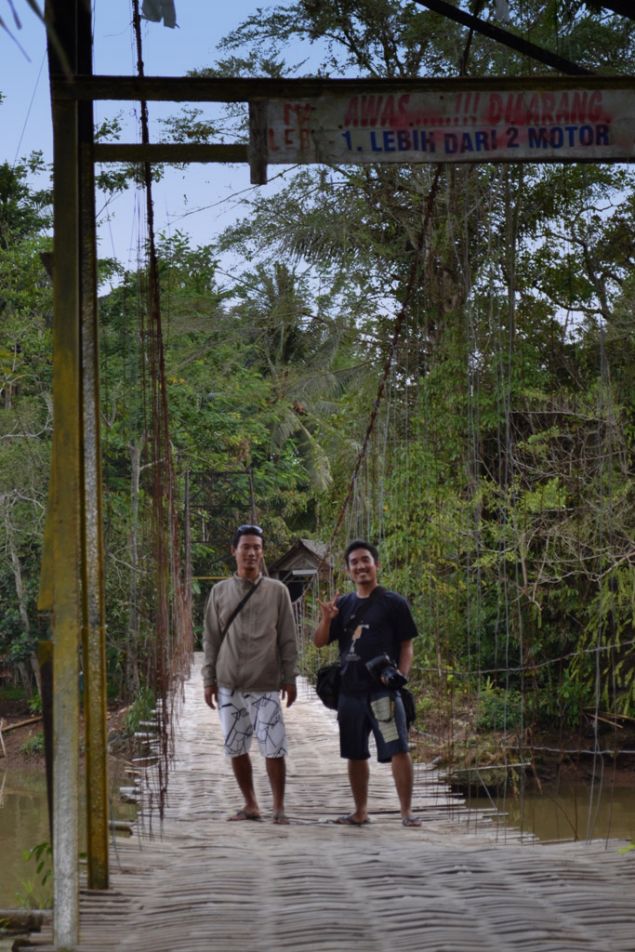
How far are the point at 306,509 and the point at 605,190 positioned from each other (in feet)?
44.8

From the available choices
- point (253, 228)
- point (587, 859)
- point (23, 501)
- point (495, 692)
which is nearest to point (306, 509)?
point (23, 501)

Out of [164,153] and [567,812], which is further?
[567,812]

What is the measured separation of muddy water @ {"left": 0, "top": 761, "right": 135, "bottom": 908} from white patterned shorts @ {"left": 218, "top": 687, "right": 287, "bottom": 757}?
4066 millimetres

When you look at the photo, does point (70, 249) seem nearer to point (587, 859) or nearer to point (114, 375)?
point (587, 859)

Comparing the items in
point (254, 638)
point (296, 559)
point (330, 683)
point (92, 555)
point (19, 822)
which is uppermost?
point (296, 559)

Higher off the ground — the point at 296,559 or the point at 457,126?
the point at 296,559

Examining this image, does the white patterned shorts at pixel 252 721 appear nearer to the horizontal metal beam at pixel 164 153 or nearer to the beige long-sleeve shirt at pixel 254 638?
the beige long-sleeve shirt at pixel 254 638

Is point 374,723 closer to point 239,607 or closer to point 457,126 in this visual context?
point 239,607

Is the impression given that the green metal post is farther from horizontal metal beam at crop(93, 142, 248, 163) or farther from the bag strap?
the bag strap

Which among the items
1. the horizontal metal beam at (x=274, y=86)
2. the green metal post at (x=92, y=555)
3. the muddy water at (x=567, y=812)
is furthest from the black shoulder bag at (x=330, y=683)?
the muddy water at (x=567, y=812)

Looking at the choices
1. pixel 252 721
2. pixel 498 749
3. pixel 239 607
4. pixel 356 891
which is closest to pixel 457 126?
pixel 356 891

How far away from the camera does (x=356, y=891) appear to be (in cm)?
229

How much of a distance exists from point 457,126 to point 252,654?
70.3 inches

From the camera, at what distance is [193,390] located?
1584 cm
